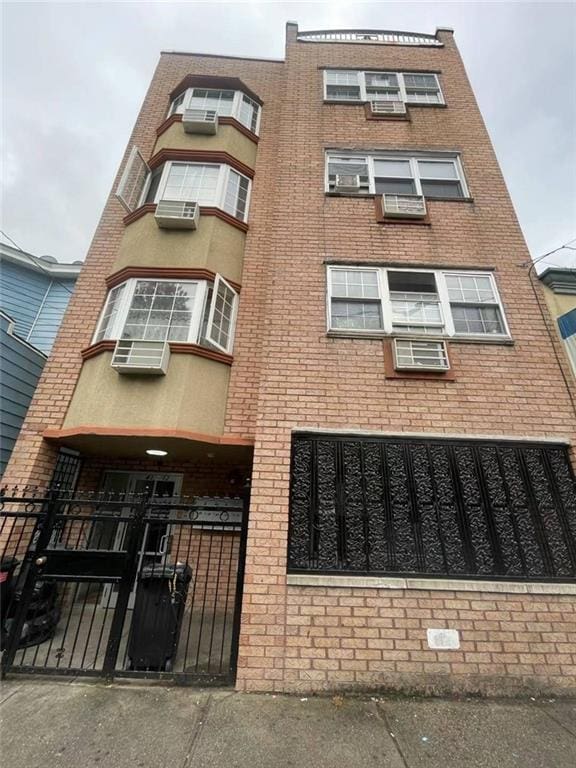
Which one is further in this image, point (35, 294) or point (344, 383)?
point (35, 294)

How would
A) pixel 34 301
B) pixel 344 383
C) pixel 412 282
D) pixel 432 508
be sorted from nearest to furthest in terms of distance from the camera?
pixel 432 508
pixel 344 383
pixel 412 282
pixel 34 301

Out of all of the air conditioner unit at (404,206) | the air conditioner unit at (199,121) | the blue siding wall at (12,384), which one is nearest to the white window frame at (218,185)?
the air conditioner unit at (199,121)

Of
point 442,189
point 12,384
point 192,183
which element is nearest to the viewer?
point 12,384

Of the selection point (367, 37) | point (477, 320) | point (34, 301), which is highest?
point (367, 37)

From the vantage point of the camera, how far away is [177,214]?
7188 mm

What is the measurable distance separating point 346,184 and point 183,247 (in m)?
3.62

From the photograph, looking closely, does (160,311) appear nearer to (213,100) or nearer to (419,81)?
(213,100)

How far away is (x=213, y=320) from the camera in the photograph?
6.48 meters

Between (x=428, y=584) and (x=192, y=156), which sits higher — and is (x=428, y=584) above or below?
below

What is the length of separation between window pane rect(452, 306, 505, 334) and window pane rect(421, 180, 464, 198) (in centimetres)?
303

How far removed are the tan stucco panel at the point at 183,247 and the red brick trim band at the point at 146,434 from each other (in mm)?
3365

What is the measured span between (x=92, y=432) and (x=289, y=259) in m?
4.43

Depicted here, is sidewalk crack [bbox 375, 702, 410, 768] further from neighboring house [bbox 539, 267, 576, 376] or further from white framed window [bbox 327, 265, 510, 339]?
neighboring house [bbox 539, 267, 576, 376]

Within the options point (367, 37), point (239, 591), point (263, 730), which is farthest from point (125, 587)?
point (367, 37)
